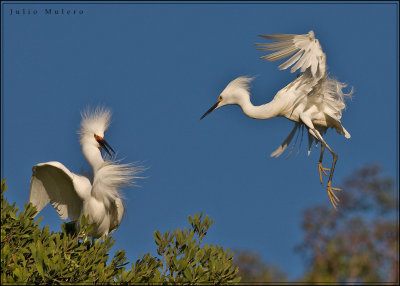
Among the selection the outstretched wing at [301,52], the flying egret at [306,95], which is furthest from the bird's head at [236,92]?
the outstretched wing at [301,52]

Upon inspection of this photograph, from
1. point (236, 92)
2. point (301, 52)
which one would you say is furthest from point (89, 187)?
point (301, 52)

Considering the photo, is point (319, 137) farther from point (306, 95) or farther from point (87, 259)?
point (87, 259)

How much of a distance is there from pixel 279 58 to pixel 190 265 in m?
2.71

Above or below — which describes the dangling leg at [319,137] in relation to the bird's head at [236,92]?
below

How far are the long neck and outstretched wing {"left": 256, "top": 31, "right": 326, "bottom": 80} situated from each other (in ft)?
2.07

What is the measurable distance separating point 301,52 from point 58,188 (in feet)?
9.52

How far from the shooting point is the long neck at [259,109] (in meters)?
7.74

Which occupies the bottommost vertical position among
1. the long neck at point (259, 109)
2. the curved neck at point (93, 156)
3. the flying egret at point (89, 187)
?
the flying egret at point (89, 187)

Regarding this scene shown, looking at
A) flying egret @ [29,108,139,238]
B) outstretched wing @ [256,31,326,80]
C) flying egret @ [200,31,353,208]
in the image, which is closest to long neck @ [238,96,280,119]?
flying egret @ [200,31,353,208]

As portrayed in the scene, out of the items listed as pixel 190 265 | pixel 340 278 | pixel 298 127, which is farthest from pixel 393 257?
pixel 190 265

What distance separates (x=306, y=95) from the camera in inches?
301

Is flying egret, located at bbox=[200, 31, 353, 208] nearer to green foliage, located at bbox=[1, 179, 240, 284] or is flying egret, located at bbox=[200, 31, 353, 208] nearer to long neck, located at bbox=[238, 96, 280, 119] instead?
long neck, located at bbox=[238, 96, 280, 119]

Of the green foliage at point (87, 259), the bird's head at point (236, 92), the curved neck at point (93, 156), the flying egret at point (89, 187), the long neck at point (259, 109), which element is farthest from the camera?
the bird's head at point (236, 92)

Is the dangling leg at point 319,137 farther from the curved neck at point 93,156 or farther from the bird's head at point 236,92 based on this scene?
the curved neck at point 93,156
